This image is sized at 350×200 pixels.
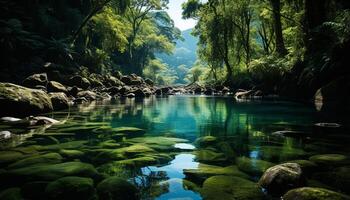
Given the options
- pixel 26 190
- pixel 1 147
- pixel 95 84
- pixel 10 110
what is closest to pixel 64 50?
pixel 95 84

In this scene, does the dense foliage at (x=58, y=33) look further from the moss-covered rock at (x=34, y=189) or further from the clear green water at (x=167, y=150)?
the moss-covered rock at (x=34, y=189)

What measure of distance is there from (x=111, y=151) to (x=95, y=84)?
22.6m

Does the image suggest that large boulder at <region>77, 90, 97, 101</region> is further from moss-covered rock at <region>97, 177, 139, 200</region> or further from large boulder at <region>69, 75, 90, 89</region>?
moss-covered rock at <region>97, 177, 139, 200</region>

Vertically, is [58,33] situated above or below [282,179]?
above

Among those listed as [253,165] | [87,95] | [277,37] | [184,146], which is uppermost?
[277,37]

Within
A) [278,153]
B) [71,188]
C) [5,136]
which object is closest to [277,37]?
[278,153]

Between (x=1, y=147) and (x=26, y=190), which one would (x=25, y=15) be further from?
(x=26, y=190)

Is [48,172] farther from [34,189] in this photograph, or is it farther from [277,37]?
[277,37]

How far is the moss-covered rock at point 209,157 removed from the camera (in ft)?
17.1

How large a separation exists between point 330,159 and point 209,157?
196 centimetres

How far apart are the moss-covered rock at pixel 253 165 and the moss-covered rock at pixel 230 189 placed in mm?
499

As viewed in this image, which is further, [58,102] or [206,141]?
[58,102]

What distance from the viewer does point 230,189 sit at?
381 cm

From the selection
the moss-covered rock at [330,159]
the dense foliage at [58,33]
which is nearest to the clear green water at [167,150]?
the moss-covered rock at [330,159]
